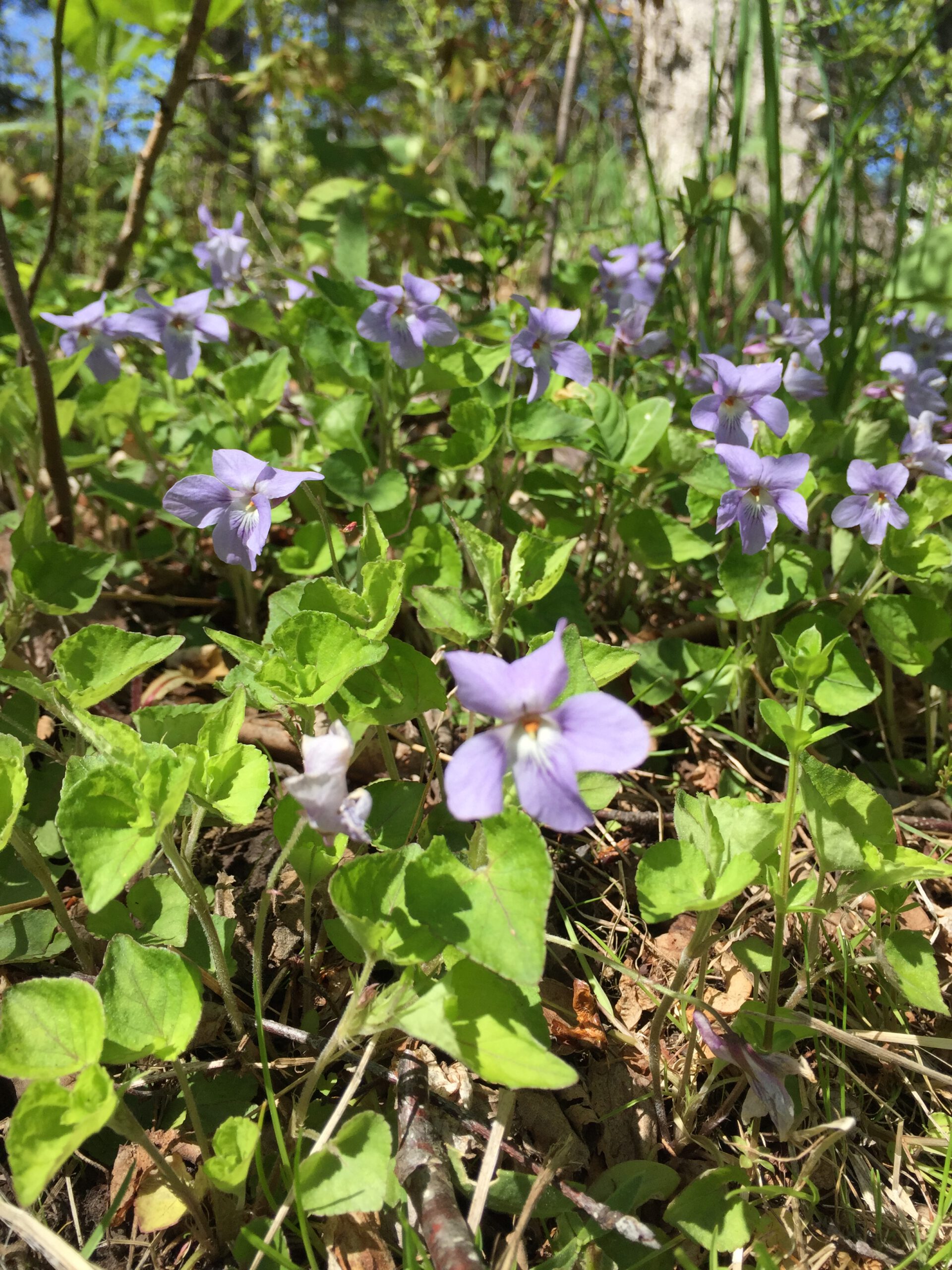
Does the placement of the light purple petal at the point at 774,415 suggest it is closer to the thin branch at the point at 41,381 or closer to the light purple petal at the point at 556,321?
the light purple petal at the point at 556,321

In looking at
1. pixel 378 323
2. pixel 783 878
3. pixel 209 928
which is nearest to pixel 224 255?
pixel 378 323

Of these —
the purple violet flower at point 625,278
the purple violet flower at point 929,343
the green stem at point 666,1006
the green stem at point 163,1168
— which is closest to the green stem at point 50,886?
the green stem at point 163,1168

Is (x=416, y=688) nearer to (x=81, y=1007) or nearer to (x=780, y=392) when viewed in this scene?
(x=81, y=1007)

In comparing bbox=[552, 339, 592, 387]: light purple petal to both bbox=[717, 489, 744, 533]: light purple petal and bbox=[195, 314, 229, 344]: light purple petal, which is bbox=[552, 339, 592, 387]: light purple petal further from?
bbox=[195, 314, 229, 344]: light purple petal

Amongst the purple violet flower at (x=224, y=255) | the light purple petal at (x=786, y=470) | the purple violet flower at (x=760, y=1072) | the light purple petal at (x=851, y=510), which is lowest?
the purple violet flower at (x=760, y=1072)

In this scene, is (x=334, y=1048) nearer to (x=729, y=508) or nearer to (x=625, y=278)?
(x=729, y=508)

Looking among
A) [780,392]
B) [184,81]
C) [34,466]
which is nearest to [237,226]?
[184,81]
